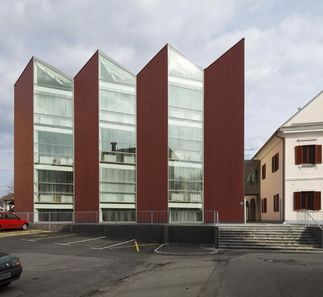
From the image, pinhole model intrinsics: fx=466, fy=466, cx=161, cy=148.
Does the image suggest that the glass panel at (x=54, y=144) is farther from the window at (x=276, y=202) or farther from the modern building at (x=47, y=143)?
the window at (x=276, y=202)

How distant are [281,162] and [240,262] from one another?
17.1 meters

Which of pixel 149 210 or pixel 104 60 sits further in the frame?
pixel 104 60

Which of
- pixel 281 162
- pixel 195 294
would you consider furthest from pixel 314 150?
pixel 195 294

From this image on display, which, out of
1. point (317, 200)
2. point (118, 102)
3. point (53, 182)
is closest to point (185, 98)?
point (118, 102)

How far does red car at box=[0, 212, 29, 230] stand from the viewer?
1226 inches

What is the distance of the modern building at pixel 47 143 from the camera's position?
35.1m

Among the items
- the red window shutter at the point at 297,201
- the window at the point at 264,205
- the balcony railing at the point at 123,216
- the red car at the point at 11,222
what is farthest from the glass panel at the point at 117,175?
the window at the point at 264,205

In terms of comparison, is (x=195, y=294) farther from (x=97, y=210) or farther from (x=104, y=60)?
(x=104, y=60)

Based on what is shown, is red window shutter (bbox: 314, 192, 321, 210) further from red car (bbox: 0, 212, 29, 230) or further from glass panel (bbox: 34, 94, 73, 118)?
red car (bbox: 0, 212, 29, 230)

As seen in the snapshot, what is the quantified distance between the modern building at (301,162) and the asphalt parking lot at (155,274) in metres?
10.9

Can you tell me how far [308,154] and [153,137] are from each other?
1034cm

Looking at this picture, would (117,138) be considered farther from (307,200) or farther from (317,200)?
(317,200)

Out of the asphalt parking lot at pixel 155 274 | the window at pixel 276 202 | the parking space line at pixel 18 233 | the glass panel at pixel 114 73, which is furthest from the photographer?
the glass panel at pixel 114 73

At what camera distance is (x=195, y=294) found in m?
10.2
